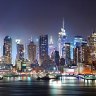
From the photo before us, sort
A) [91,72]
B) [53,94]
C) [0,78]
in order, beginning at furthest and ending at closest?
[91,72] < [0,78] < [53,94]

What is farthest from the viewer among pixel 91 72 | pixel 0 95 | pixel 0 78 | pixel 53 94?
pixel 91 72

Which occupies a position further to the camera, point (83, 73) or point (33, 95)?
point (83, 73)

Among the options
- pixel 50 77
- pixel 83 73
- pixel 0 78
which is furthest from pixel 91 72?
pixel 0 78

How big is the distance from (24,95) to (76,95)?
811 cm

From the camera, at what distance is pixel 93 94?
79.7 metres

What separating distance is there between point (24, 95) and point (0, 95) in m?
4.32

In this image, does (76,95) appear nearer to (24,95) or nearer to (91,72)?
(24,95)

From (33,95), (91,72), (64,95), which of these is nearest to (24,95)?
(33,95)

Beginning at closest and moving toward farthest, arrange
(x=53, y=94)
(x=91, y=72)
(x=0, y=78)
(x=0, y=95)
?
1. (x=0, y=95)
2. (x=53, y=94)
3. (x=0, y=78)
4. (x=91, y=72)

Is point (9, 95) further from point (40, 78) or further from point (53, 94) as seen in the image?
point (40, 78)

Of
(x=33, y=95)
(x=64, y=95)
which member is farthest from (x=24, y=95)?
(x=64, y=95)

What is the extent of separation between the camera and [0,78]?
17912 cm

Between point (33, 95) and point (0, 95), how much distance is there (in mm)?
5343

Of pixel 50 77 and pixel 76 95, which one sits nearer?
pixel 76 95
